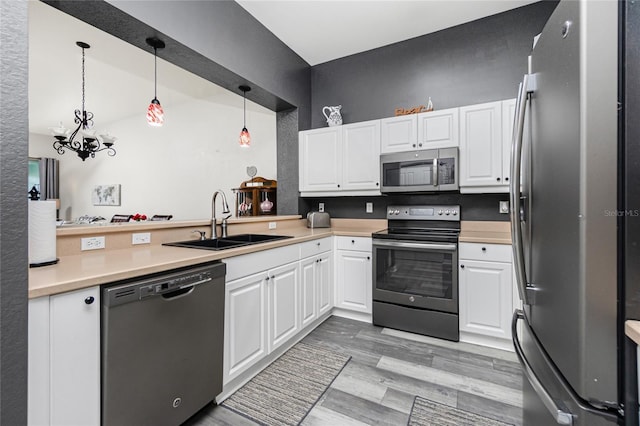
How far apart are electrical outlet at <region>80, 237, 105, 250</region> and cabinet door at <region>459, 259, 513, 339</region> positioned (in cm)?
260

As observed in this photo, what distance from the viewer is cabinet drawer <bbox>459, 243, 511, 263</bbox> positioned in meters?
2.26

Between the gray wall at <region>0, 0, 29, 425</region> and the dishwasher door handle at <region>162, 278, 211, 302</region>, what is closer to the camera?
the gray wall at <region>0, 0, 29, 425</region>

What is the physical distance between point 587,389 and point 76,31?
440 cm

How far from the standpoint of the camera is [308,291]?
2512 millimetres

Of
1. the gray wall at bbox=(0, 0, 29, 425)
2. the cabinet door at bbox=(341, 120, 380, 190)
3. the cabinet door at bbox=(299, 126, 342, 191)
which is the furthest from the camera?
the cabinet door at bbox=(299, 126, 342, 191)

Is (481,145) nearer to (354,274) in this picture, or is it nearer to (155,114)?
(354,274)

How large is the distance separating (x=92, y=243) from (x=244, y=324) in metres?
1.01

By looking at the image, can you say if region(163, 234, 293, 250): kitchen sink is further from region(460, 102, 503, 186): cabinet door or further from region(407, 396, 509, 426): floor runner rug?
region(460, 102, 503, 186): cabinet door

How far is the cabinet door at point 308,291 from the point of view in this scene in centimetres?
242

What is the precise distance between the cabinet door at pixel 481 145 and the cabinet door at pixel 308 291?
1569 mm

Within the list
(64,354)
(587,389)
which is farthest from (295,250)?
(587,389)

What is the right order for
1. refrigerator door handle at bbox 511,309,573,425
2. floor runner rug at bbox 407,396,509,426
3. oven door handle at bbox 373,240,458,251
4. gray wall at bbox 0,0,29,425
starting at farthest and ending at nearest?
oven door handle at bbox 373,240,458,251
floor runner rug at bbox 407,396,509,426
gray wall at bbox 0,0,29,425
refrigerator door handle at bbox 511,309,573,425

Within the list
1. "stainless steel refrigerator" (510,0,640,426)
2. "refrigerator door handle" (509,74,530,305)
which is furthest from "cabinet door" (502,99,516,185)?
"stainless steel refrigerator" (510,0,640,426)

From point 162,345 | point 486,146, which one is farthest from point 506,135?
point 162,345
